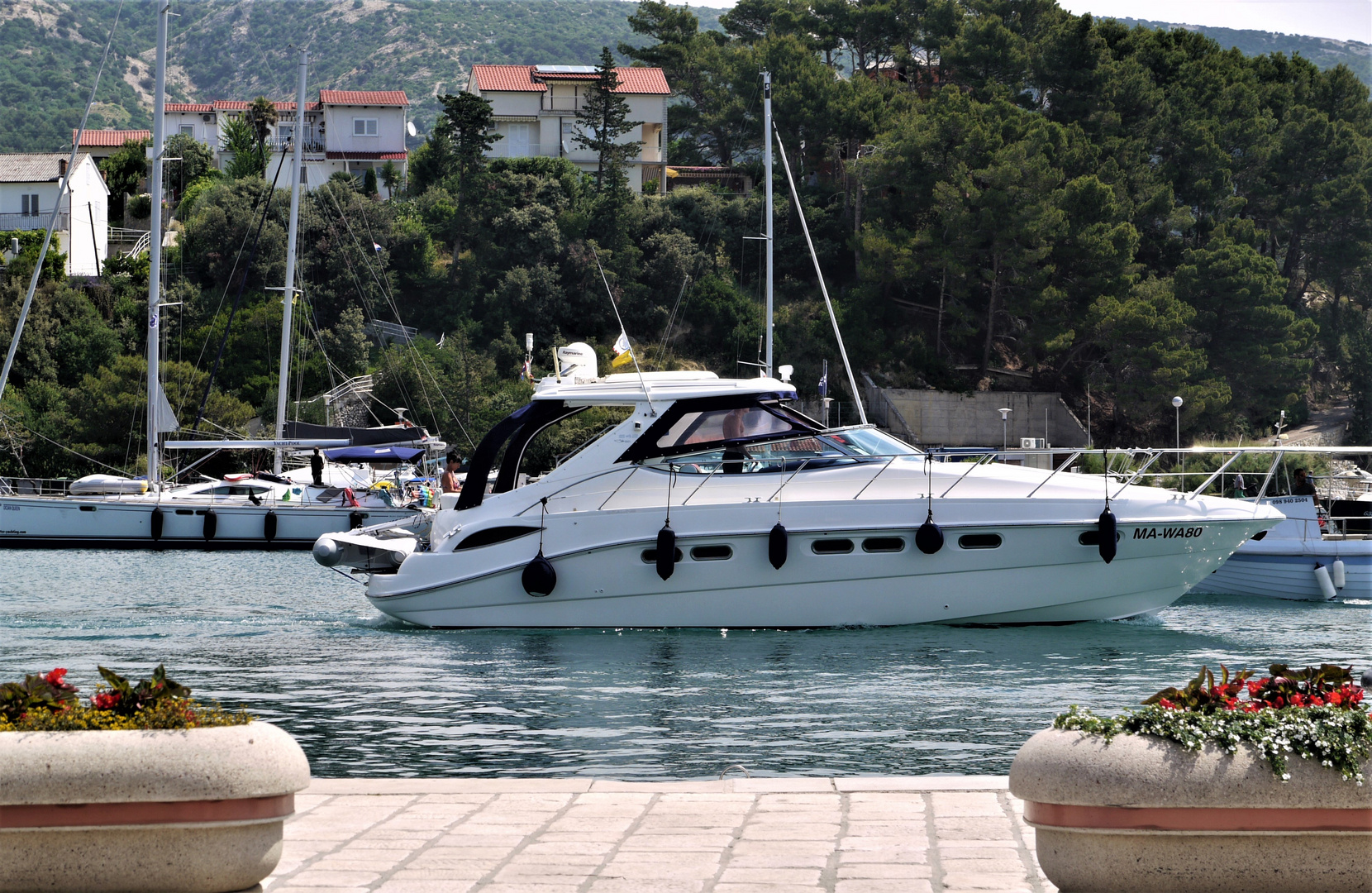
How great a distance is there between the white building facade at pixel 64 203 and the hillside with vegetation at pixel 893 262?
5.95m

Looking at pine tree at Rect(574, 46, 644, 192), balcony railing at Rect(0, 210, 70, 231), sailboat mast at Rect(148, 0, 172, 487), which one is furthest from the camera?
balcony railing at Rect(0, 210, 70, 231)

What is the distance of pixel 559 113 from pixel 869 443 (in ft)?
186

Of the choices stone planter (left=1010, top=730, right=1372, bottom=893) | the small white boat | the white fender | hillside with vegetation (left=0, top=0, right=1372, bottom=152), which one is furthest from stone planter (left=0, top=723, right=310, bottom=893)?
hillside with vegetation (left=0, top=0, right=1372, bottom=152)

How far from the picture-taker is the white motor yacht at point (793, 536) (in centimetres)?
1605

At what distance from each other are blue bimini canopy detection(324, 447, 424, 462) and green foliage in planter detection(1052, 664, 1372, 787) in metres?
29.9

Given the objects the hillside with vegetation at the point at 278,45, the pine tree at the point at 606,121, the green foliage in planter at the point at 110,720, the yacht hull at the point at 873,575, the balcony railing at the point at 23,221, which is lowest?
the yacht hull at the point at 873,575

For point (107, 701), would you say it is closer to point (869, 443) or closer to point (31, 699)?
point (31, 699)

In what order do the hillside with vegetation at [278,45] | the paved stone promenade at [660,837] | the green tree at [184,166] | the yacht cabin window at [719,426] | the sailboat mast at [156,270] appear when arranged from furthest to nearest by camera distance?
the hillside with vegetation at [278,45] < the green tree at [184,166] < the sailboat mast at [156,270] < the yacht cabin window at [719,426] < the paved stone promenade at [660,837]

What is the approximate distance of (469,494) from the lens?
17.7 m

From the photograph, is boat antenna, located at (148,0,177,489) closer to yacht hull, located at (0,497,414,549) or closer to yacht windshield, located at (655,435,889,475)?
yacht hull, located at (0,497,414,549)

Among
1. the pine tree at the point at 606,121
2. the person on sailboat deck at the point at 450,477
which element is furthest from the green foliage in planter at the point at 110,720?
the pine tree at the point at 606,121

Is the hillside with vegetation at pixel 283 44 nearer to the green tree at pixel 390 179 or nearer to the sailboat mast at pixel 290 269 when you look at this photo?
the green tree at pixel 390 179

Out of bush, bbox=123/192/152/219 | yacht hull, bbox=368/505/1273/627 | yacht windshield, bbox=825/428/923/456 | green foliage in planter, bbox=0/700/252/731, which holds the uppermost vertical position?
bush, bbox=123/192/152/219

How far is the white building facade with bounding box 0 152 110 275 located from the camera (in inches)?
2494
